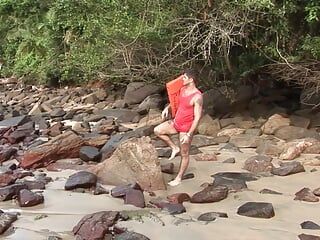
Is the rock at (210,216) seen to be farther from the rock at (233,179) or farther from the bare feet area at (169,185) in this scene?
the rock at (233,179)

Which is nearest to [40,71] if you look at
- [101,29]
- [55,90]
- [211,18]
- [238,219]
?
[55,90]

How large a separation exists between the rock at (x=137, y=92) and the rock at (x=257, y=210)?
9.42m

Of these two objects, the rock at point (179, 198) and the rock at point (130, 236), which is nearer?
the rock at point (130, 236)

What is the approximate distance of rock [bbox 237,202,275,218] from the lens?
6570 mm

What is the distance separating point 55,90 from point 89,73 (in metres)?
7.55

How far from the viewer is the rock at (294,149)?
9297 mm

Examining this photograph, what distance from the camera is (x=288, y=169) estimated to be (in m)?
8.39

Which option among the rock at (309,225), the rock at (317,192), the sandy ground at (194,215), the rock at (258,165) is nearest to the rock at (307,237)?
the sandy ground at (194,215)

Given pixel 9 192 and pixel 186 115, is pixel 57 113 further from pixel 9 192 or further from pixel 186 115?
pixel 186 115

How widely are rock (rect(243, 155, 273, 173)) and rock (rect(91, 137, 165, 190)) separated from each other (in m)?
1.59

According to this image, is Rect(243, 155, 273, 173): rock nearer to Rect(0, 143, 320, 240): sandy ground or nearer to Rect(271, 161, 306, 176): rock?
Rect(271, 161, 306, 176): rock

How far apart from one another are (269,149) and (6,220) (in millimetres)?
5019

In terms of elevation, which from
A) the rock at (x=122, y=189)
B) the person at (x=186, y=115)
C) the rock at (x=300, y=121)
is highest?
the person at (x=186, y=115)

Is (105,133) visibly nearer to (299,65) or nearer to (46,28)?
(299,65)
